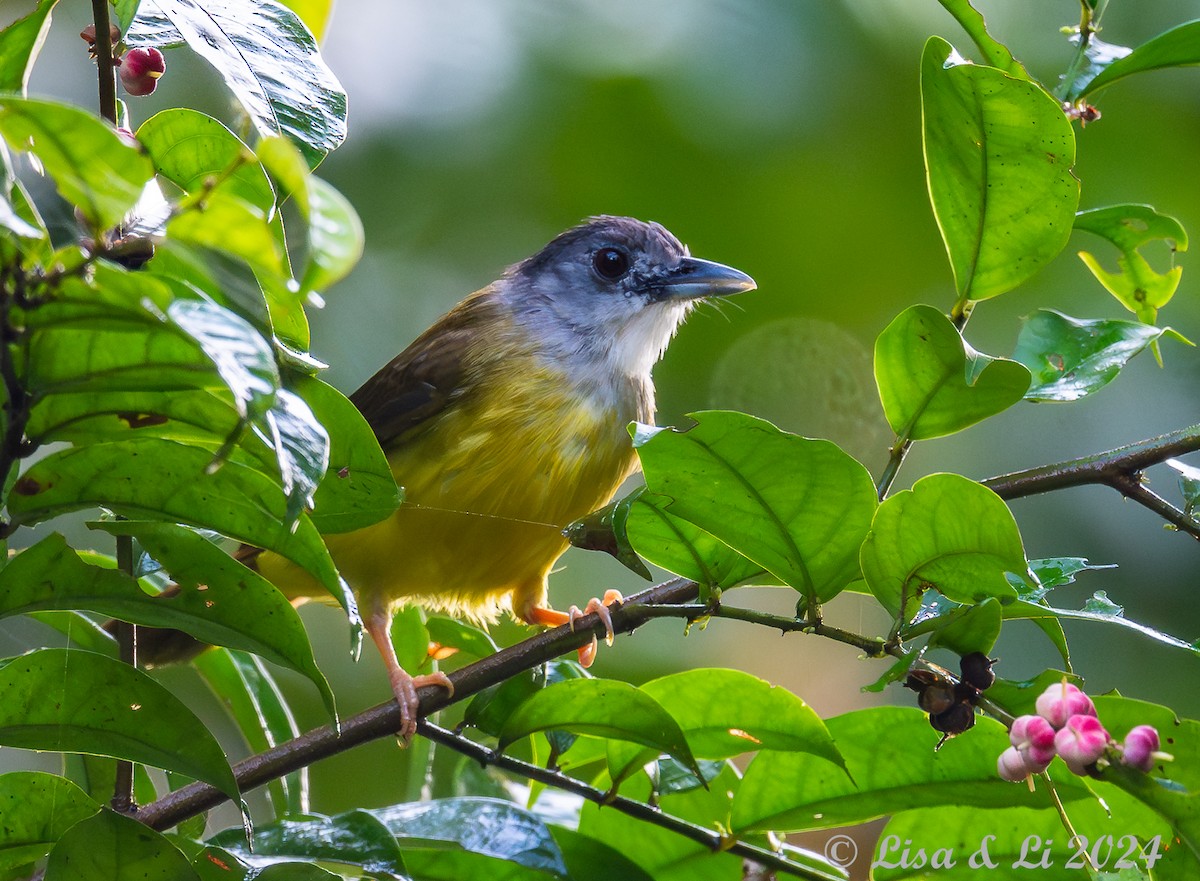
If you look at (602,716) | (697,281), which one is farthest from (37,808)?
(697,281)

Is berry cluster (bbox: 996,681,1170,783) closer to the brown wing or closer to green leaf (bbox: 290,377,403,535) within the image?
green leaf (bbox: 290,377,403,535)

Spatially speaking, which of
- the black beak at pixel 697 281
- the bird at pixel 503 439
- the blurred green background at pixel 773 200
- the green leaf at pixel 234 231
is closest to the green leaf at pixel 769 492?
the green leaf at pixel 234 231

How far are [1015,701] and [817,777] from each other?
39 centimetres

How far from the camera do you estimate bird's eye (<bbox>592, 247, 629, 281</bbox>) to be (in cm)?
400

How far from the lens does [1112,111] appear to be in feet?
17.6

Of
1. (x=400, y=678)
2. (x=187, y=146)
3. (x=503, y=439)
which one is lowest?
(x=400, y=678)

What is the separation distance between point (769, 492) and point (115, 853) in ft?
2.71

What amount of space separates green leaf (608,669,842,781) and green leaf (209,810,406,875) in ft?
1.37

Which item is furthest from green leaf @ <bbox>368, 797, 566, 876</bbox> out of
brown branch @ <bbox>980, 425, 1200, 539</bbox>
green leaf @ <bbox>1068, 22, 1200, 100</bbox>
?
green leaf @ <bbox>1068, 22, 1200, 100</bbox>

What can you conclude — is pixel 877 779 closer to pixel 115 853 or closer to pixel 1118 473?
pixel 1118 473

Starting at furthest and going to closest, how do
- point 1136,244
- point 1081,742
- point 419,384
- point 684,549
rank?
point 419,384 → point 1136,244 → point 684,549 → point 1081,742

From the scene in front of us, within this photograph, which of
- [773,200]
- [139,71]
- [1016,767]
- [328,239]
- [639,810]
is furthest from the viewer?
[773,200]

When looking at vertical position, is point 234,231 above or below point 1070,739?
above

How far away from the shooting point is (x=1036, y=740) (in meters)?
1.36
